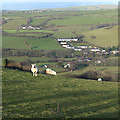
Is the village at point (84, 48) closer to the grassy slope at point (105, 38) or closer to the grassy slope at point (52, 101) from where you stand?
the grassy slope at point (105, 38)

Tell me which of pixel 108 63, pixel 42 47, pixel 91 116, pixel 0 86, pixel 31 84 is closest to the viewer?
pixel 91 116

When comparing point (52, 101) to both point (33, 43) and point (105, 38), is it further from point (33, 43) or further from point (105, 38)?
point (105, 38)

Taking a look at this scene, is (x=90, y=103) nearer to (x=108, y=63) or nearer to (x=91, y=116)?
(x=91, y=116)

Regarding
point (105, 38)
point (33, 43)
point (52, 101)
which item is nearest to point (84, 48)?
point (33, 43)

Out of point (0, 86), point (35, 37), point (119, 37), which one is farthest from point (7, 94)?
point (119, 37)

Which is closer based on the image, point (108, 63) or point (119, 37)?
point (108, 63)

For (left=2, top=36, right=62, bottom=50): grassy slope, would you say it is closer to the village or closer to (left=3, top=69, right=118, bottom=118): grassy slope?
the village

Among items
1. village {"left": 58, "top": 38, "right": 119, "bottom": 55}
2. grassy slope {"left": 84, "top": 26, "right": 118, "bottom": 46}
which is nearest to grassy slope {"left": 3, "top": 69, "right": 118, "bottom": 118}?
village {"left": 58, "top": 38, "right": 119, "bottom": 55}
